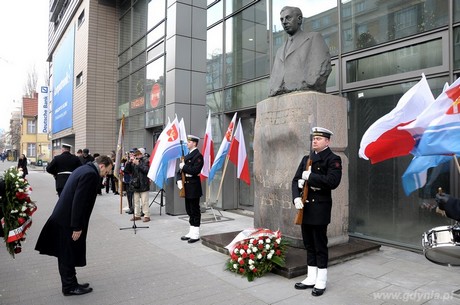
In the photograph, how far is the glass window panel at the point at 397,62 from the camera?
6.01 m

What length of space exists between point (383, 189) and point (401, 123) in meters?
3.07

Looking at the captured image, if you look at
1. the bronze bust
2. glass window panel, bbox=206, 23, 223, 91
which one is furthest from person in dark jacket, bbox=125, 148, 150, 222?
the bronze bust

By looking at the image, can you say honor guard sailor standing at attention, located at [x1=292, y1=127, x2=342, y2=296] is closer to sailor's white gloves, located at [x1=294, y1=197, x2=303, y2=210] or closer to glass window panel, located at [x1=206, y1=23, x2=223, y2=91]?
sailor's white gloves, located at [x1=294, y1=197, x2=303, y2=210]

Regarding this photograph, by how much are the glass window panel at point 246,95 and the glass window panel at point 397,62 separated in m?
2.83

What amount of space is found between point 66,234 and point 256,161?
11.6 feet

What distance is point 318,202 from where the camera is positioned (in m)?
4.15

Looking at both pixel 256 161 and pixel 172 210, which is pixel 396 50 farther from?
pixel 172 210

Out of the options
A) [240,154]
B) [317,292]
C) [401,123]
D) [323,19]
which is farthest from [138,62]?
[317,292]

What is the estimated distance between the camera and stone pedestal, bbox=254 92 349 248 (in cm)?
564

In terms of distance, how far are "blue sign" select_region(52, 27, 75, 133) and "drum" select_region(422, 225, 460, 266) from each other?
2264 centimetres

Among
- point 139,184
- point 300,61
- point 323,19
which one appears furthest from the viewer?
point 139,184

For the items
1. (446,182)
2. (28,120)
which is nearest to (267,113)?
(446,182)

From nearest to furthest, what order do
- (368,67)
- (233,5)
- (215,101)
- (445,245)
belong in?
(445,245)
(368,67)
(233,5)
(215,101)

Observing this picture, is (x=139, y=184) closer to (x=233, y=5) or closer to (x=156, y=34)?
(x=233, y=5)
